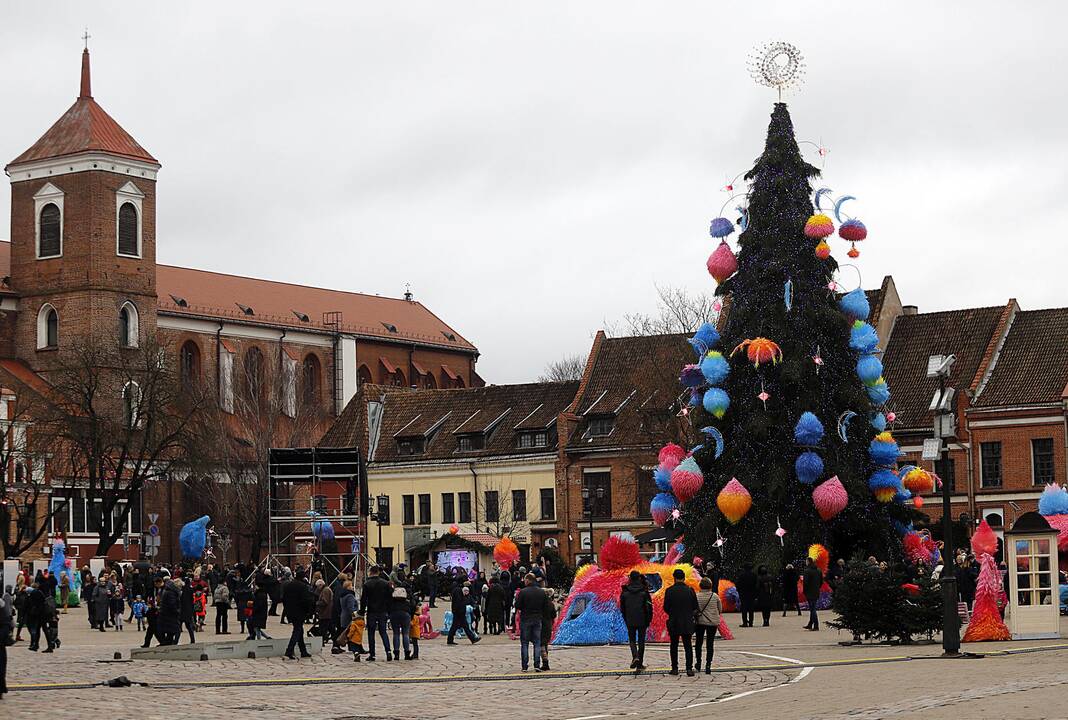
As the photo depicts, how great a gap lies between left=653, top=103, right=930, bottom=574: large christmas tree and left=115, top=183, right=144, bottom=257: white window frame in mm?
64650

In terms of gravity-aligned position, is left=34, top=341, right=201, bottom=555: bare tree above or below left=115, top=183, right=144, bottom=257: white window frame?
below

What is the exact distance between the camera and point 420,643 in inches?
1439

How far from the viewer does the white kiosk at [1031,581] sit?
101 ft

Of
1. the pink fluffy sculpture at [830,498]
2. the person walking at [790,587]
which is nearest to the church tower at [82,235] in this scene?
the person walking at [790,587]

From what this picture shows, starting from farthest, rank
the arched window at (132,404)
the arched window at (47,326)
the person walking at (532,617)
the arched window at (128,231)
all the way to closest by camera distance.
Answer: the arched window at (128,231) → the arched window at (47,326) → the arched window at (132,404) → the person walking at (532,617)

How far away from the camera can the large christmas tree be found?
4138 cm

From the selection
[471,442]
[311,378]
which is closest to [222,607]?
[471,442]

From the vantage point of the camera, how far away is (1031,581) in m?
30.8

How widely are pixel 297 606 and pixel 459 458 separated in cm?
4897

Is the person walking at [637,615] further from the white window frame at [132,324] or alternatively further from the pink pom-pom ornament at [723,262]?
the white window frame at [132,324]

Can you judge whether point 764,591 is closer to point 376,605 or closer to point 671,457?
point 671,457

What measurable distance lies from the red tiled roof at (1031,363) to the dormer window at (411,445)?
27000mm

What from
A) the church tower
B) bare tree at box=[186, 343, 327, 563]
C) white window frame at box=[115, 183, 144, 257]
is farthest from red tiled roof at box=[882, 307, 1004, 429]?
white window frame at box=[115, 183, 144, 257]

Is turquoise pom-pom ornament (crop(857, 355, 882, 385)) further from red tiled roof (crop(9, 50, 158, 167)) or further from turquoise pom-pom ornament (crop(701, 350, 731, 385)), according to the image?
red tiled roof (crop(9, 50, 158, 167))
